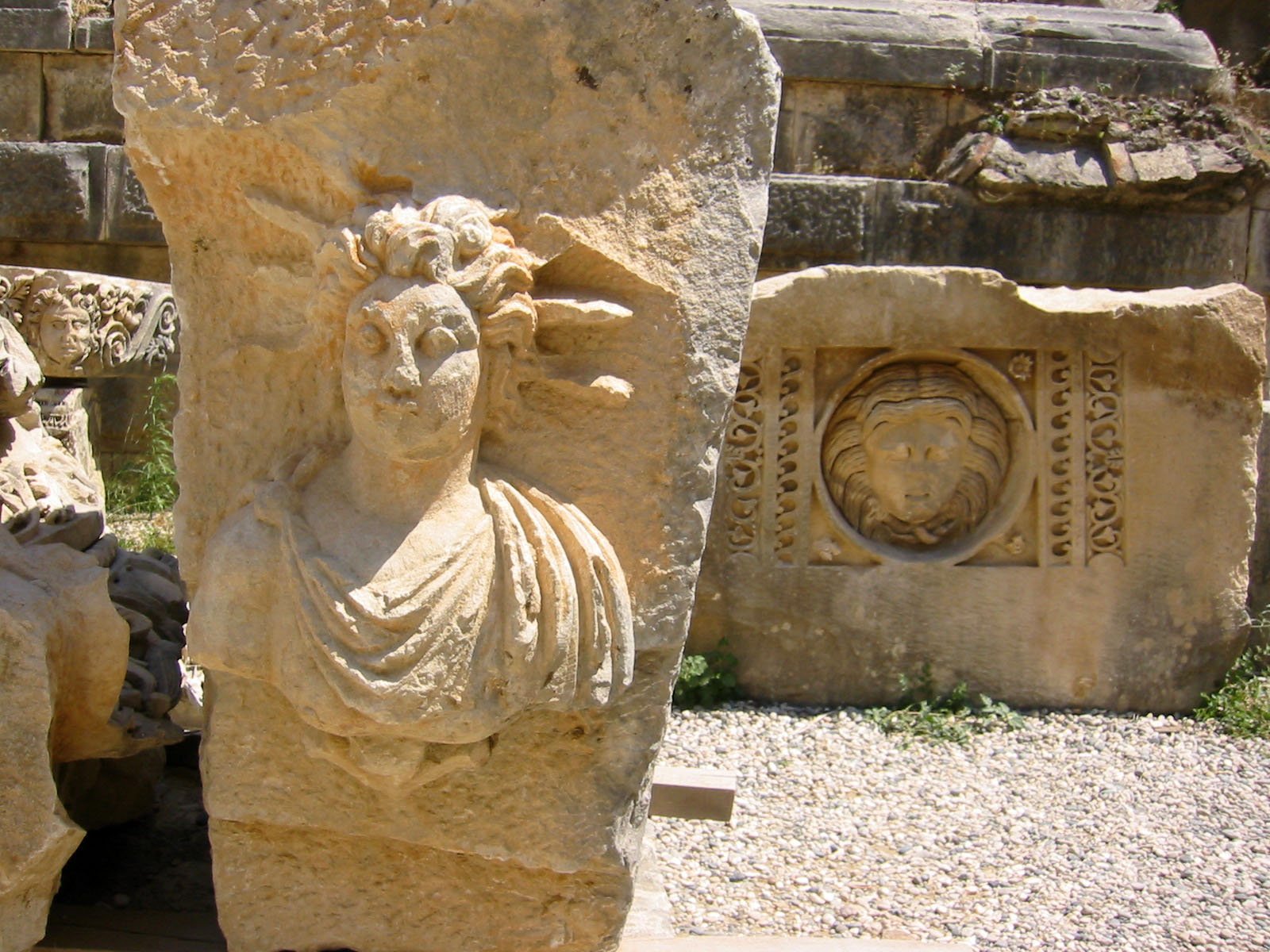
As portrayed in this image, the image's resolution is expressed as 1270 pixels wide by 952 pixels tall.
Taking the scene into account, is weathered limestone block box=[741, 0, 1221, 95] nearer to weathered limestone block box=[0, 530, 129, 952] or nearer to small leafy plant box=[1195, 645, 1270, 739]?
small leafy plant box=[1195, 645, 1270, 739]

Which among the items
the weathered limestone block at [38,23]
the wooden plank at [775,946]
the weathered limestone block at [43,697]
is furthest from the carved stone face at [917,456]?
the weathered limestone block at [38,23]

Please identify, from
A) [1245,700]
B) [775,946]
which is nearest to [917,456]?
[1245,700]

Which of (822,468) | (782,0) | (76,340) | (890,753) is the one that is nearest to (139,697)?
(890,753)

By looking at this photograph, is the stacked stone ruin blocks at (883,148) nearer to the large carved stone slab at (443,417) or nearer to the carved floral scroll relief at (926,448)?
the carved floral scroll relief at (926,448)

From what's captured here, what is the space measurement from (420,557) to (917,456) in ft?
9.35

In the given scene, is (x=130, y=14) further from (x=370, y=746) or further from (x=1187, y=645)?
(x=1187, y=645)

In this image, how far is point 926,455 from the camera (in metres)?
4.41

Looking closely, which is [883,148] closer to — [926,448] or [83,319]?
[926,448]

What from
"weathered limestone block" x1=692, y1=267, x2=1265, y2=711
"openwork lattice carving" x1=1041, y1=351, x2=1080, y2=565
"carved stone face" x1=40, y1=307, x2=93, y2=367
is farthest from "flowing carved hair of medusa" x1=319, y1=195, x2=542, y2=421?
"carved stone face" x1=40, y1=307, x2=93, y2=367

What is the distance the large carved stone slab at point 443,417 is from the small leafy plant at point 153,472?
3.82m

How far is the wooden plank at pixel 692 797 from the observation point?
3057 mm

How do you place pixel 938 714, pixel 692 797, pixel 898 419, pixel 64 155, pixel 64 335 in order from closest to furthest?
pixel 692 797 → pixel 938 714 → pixel 898 419 → pixel 64 335 → pixel 64 155

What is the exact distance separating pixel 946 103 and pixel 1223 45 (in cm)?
242

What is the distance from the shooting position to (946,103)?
250 inches
